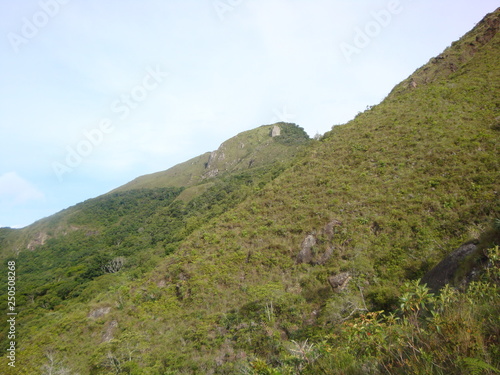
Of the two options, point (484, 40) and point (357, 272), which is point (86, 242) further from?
point (484, 40)

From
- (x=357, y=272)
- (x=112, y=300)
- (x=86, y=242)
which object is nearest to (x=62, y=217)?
(x=86, y=242)

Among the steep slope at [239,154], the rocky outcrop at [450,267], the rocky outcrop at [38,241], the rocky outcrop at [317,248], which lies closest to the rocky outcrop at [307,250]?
the rocky outcrop at [317,248]

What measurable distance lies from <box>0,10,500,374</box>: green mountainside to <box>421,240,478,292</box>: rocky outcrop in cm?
13

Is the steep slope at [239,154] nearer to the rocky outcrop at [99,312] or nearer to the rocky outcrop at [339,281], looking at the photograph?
the rocky outcrop at [99,312]

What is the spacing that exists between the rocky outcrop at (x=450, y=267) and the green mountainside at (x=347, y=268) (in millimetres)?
125

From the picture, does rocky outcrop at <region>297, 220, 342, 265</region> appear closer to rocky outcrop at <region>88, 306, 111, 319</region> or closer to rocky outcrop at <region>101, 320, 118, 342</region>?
rocky outcrop at <region>101, 320, 118, 342</region>

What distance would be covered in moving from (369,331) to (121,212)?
434ft

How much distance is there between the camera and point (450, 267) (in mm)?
7320

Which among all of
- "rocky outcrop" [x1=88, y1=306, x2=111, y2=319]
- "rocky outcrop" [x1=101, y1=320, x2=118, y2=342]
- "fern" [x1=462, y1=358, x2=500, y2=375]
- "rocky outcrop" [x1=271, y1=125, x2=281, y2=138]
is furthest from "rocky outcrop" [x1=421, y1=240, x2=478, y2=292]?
"rocky outcrop" [x1=271, y1=125, x2=281, y2=138]

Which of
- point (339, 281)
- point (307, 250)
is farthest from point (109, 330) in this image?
point (339, 281)

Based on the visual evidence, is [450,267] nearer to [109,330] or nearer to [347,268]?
[347,268]

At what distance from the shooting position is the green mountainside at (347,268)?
3.48 meters

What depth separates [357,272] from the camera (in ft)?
45.3

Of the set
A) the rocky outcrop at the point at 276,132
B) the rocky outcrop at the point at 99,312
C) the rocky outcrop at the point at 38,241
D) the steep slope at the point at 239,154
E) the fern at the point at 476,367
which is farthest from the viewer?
the rocky outcrop at the point at 276,132
